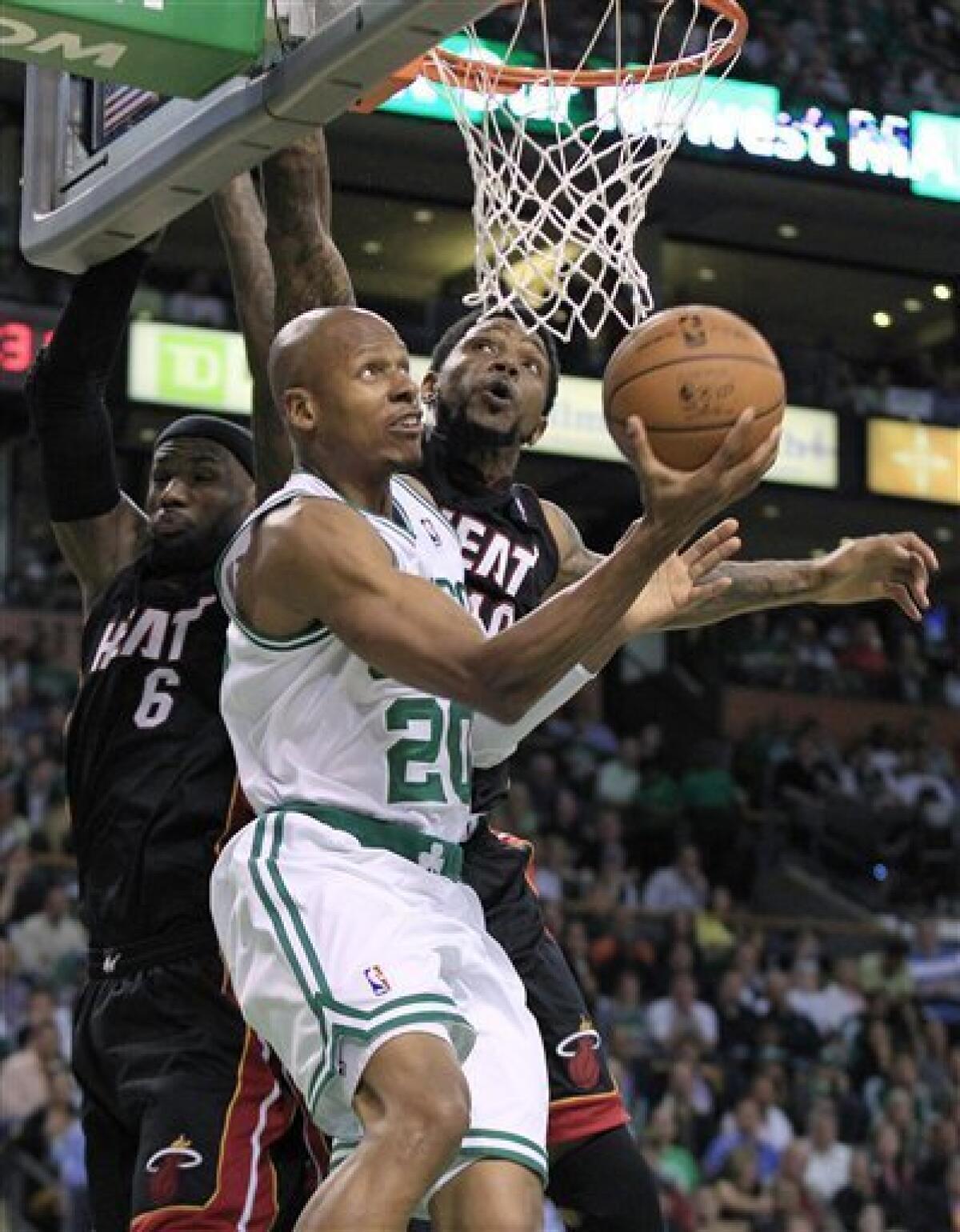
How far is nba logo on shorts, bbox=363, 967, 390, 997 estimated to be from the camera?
3600mm

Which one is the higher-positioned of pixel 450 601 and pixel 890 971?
pixel 450 601

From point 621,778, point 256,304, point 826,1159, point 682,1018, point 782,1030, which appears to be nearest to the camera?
point 256,304

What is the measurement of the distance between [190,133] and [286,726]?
0.97m

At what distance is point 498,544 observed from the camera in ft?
15.6

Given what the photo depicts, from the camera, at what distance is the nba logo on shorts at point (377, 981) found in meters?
3.60

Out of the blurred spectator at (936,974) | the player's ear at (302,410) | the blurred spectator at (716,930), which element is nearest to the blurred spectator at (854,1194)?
the blurred spectator at (716,930)

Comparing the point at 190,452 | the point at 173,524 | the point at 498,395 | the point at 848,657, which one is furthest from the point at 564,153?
the point at 848,657

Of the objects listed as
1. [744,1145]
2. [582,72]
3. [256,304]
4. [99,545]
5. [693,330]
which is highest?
[582,72]

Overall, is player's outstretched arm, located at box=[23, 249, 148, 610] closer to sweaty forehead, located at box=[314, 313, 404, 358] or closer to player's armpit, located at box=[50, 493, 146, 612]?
player's armpit, located at box=[50, 493, 146, 612]

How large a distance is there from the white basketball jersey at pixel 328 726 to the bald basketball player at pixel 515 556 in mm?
577

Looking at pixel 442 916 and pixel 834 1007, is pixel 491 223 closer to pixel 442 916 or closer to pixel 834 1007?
pixel 442 916

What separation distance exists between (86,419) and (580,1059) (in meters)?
1.46

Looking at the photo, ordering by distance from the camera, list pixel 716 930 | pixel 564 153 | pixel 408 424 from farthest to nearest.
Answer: pixel 716 930
pixel 564 153
pixel 408 424

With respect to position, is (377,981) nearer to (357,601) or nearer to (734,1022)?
(357,601)
